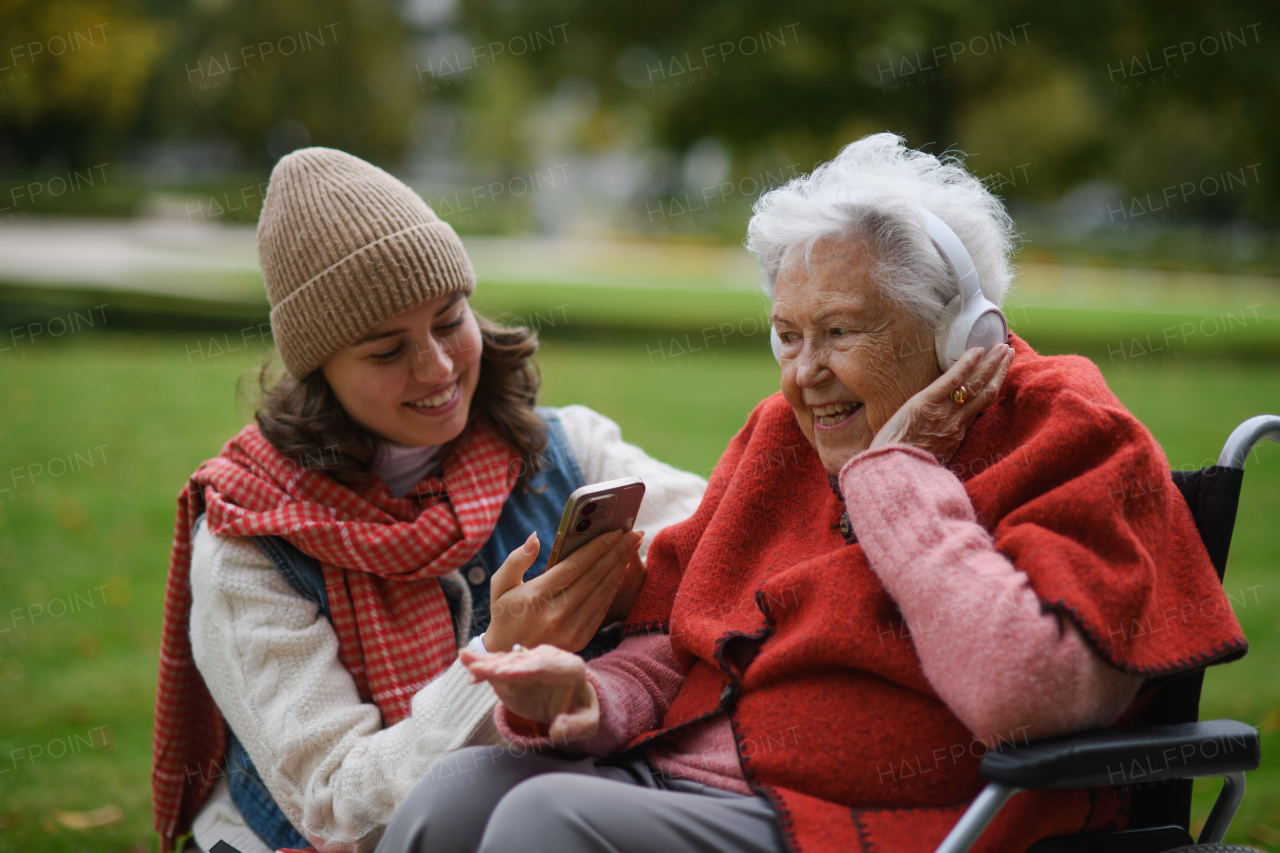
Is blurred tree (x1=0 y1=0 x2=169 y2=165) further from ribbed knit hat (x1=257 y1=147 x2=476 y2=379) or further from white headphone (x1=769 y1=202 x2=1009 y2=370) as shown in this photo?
white headphone (x1=769 y1=202 x2=1009 y2=370)

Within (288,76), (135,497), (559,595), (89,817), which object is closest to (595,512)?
(559,595)

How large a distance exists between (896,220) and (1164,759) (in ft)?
3.65

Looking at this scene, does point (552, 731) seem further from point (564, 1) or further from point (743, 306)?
point (743, 306)

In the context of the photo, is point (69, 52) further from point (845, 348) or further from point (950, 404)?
point (950, 404)

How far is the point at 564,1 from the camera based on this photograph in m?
14.1

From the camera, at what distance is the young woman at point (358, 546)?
2303 millimetres

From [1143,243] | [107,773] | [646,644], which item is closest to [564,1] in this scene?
[107,773]

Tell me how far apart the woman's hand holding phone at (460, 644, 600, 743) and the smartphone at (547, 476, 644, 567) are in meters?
0.30

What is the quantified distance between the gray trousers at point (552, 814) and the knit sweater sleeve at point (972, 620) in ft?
1.52

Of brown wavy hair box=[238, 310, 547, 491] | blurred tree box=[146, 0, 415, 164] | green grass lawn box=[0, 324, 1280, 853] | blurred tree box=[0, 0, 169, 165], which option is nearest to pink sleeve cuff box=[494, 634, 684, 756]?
brown wavy hair box=[238, 310, 547, 491]

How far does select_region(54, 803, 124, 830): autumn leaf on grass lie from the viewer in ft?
12.5

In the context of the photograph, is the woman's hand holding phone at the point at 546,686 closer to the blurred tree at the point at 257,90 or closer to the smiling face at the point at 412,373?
the smiling face at the point at 412,373

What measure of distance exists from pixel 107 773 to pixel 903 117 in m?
12.9

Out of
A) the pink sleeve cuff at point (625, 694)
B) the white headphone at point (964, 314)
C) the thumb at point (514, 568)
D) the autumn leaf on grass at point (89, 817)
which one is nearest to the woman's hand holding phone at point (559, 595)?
the thumb at point (514, 568)
